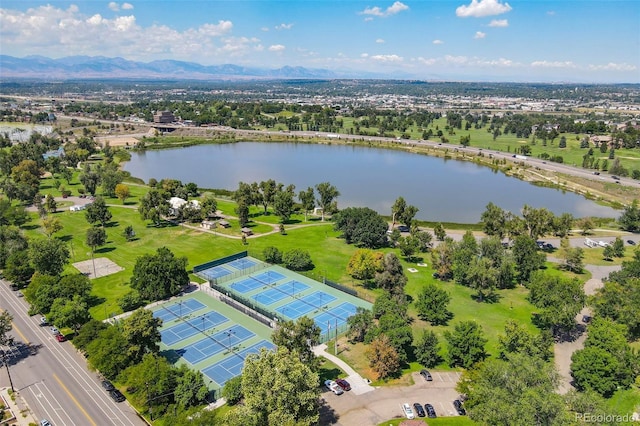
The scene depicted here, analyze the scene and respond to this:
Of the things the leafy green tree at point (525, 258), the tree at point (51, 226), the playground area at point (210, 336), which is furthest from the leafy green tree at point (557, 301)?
the tree at point (51, 226)

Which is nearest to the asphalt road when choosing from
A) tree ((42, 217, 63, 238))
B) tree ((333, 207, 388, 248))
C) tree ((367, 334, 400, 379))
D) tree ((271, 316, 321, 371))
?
tree ((271, 316, 321, 371))

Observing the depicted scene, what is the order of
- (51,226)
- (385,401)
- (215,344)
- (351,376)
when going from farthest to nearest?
(51,226) → (215,344) → (351,376) → (385,401)

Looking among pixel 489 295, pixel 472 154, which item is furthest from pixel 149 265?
pixel 472 154

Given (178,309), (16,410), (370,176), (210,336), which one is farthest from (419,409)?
(370,176)

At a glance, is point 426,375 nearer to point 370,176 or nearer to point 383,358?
point 383,358

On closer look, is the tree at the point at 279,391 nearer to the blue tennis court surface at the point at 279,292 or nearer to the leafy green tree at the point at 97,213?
the blue tennis court surface at the point at 279,292

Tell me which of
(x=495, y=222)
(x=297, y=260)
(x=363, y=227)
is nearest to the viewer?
(x=297, y=260)
